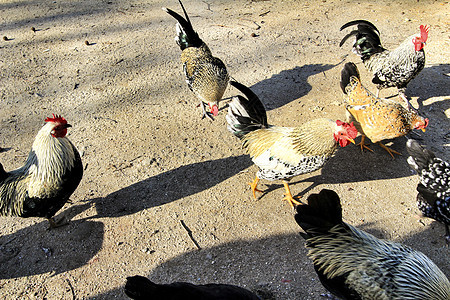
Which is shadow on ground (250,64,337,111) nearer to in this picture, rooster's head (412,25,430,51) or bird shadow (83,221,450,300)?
rooster's head (412,25,430,51)

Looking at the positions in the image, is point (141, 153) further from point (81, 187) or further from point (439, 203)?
point (439, 203)

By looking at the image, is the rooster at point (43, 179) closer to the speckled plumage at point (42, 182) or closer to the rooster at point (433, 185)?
the speckled plumage at point (42, 182)

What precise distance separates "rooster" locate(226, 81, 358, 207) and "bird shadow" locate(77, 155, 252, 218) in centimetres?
60

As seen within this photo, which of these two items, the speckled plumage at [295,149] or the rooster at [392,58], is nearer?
the speckled plumage at [295,149]

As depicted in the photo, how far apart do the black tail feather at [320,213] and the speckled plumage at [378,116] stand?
83.3 inches

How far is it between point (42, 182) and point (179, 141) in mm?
2198

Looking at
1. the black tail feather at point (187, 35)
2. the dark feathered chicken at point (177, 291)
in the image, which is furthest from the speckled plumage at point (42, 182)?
the black tail feather at point (187, 35)

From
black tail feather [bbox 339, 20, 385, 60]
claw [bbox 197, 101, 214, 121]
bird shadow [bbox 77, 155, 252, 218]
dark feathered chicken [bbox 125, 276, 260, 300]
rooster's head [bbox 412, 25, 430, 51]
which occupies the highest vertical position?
rooster's head [bbox 412, 25, 430, 51]

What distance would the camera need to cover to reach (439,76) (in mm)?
6410

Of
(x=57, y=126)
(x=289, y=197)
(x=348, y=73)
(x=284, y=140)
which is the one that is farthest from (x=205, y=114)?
(x=57, y=126)

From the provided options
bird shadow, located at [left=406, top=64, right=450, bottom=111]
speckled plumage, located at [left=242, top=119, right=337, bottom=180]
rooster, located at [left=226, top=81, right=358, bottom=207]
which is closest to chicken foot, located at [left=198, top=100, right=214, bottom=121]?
rooster, located at [left=226, top=81, right=358, bottom=207]

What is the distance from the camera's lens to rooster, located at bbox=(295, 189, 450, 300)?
2752mm

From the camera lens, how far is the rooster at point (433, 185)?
3.58 metres

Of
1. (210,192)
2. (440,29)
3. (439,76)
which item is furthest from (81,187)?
(440,29)
